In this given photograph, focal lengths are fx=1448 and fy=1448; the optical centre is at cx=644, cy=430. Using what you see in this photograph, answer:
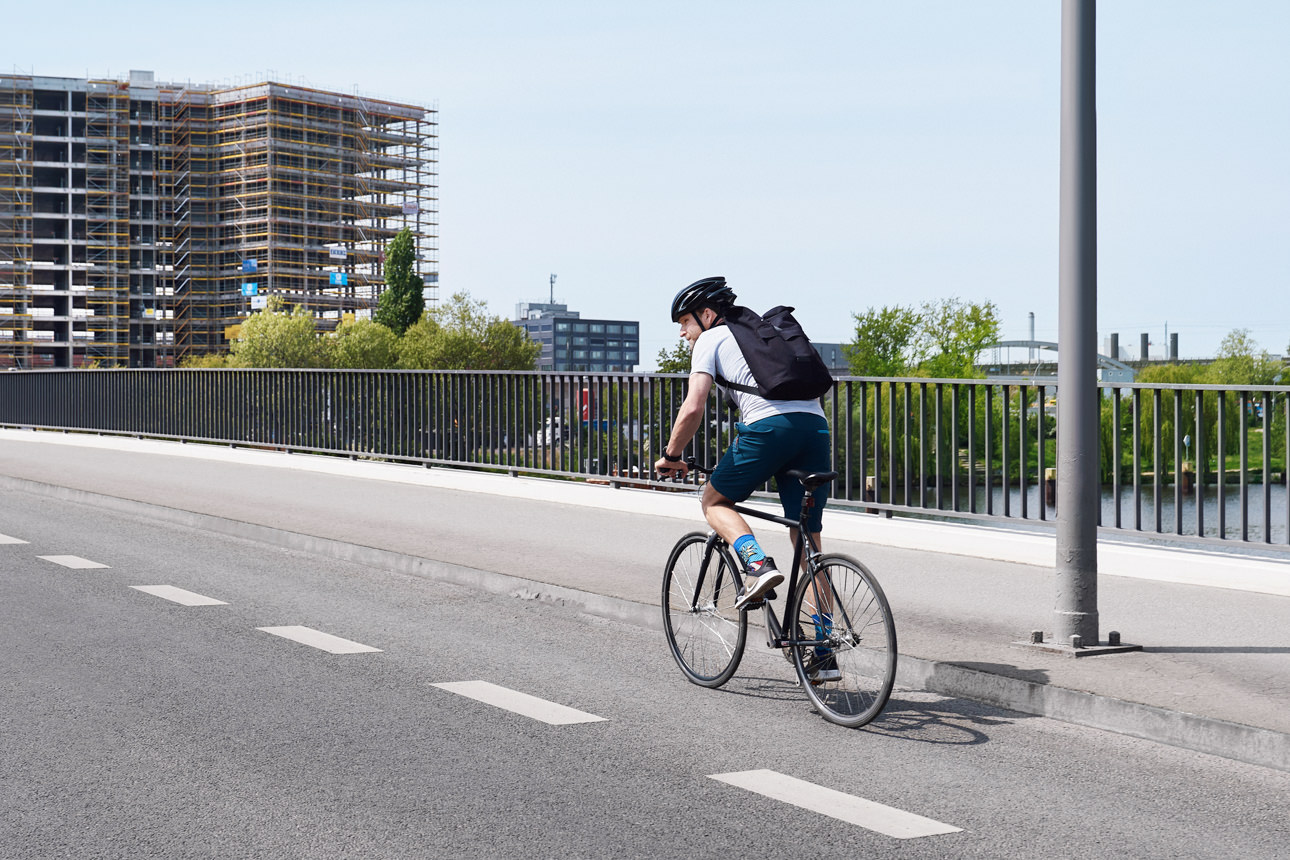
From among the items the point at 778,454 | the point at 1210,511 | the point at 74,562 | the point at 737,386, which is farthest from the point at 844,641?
the point at 74,562

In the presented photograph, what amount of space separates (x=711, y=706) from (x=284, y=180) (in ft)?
449

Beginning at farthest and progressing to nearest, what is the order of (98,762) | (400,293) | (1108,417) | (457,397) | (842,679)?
(400,293), (457,397), (1108,417), (842,679), (98,762)

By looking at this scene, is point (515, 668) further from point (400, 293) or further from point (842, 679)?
point (400, 293)

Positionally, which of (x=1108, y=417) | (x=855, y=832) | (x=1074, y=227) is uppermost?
(x=1074, y=227)

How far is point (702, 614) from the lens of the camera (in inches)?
255

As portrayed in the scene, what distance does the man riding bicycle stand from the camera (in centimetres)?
594

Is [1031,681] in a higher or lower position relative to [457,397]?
lower

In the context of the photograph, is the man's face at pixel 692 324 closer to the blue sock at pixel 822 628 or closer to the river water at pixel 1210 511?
the blue sock at pixel 822 628

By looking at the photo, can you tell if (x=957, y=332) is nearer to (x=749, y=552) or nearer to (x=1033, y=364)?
(x=1033, y=364)

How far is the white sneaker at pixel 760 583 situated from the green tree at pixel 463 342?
105 m

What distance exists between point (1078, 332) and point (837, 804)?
3042 mm

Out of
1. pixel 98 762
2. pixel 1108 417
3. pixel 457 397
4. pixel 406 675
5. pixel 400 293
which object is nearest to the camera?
pixel 98 762

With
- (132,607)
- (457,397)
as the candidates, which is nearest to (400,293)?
(457,397)

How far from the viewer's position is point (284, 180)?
136 m
